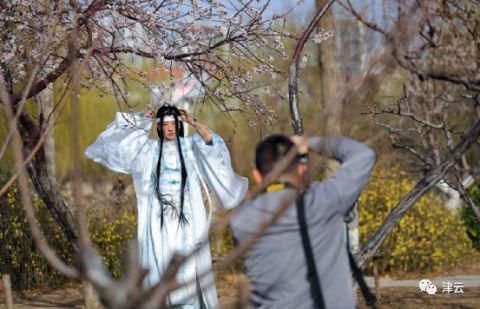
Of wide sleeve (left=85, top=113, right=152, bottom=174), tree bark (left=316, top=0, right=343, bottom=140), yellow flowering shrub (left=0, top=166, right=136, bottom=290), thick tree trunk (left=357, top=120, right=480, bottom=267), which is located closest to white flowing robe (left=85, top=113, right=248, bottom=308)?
wide sleeve (left=85, top=113, right=152, bottom=174)

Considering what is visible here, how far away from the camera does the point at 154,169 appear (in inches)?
322

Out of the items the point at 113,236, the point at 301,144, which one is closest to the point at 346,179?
the point at 301,144

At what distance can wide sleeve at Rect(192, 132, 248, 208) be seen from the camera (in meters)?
8.09

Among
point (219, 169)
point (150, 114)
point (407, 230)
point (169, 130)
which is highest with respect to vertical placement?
point (150, 114)

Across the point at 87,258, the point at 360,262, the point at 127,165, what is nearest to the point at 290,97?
the point at 360,262

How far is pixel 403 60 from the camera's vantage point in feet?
15.8

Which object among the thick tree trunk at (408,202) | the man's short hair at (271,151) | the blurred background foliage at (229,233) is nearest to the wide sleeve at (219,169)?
the blurred background foliage at (229,233)

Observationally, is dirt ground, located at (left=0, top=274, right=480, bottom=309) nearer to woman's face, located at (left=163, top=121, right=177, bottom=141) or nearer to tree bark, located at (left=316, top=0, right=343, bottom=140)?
tree bark, located at (left=316, top=0, right=343, bottom=140)

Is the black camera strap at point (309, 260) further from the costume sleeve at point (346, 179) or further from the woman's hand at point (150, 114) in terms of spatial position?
the woman's hand at point (150, 114)

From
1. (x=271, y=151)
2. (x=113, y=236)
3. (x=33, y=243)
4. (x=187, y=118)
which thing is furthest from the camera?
(x=113, y=236)

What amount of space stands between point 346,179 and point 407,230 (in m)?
10.6

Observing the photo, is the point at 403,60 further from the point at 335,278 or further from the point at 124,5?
the point at 124,5

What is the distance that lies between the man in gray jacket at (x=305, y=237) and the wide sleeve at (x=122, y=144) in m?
3.98

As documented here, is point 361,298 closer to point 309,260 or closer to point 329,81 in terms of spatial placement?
point 329,81
